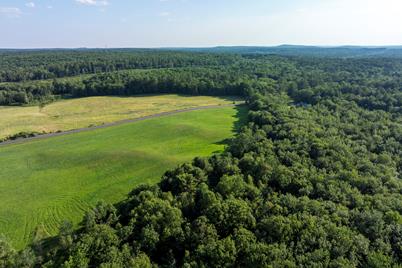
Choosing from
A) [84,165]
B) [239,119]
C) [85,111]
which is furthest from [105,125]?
[239,119]

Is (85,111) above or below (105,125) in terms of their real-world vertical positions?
above

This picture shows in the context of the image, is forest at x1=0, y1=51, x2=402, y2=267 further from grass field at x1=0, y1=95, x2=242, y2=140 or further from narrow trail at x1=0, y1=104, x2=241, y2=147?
grass field at x1=0, y1=95, x2=242, y2=140

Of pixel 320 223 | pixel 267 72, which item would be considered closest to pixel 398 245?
pixel 320 223

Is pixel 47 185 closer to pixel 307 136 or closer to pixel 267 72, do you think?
pixel 307 136

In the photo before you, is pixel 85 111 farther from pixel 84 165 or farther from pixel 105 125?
pixel 84 165

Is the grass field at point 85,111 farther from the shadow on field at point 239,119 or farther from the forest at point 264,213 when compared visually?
the forest at point 264,213

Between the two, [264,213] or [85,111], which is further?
[85,111]
